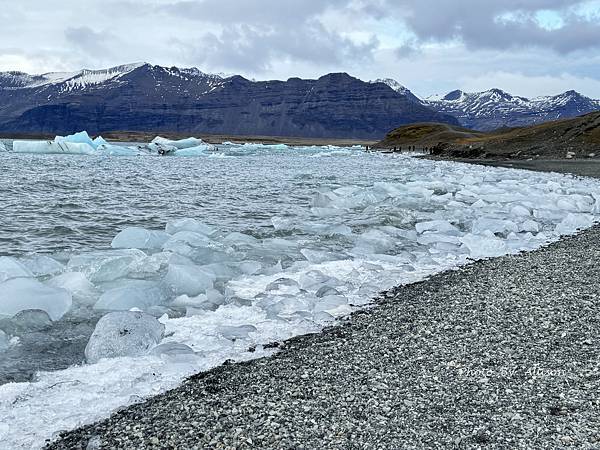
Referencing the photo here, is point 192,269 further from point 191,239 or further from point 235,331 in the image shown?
point 191,239

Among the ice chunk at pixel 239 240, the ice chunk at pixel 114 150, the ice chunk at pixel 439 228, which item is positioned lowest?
the ice chunk at pixel 239 240

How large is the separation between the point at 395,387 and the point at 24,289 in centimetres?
419

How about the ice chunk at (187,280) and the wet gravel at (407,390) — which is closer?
the wet gravel at (407,390)

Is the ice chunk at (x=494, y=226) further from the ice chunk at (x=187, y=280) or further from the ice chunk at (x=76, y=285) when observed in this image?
the ice chunk at (x=76, y=285)

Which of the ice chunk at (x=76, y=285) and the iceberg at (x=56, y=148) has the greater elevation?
the iceberg at (x=56, y=148)

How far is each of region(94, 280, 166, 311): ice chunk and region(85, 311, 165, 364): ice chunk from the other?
0.94m

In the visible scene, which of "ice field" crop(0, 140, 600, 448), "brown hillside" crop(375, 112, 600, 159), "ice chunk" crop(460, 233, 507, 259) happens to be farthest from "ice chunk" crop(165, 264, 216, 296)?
"brown hillside" crop(375, 112, 600, 159)

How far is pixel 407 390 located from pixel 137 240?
6976 millimetres

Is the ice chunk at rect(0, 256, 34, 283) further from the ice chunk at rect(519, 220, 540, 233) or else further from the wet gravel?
the ice chunk at rect(519, 220, 540, 233)

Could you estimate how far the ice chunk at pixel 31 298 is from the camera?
5.65 m

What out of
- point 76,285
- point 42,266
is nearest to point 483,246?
point 76,285

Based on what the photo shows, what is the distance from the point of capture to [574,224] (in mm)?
11547

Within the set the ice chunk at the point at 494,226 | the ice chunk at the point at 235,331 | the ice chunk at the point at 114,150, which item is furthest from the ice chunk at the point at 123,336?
the ice chunk at the point at 114,150

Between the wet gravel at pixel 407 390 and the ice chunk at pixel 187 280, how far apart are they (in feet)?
7.07
